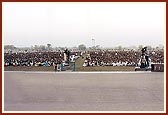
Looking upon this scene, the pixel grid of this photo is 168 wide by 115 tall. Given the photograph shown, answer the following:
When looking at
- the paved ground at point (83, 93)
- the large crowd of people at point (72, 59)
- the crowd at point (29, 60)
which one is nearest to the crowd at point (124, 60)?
the large crowd of people at point (72, 59)

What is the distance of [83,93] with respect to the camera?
7.64m

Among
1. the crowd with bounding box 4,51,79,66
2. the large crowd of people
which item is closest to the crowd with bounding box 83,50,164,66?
the large crowd of people

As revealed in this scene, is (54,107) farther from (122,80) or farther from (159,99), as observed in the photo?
(122,80)

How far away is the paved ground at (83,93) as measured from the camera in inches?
251

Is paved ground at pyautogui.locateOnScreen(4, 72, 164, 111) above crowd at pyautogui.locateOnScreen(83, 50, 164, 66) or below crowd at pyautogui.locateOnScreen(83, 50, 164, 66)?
below

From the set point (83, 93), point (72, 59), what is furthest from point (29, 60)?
point (83, 93)

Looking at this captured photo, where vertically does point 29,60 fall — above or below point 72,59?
below

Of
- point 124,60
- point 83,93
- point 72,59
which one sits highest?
point 72,59

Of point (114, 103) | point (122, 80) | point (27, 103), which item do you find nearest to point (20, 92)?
point (27, 103)

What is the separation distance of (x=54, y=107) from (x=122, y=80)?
3.73 m

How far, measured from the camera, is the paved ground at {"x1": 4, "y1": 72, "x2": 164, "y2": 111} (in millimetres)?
6363

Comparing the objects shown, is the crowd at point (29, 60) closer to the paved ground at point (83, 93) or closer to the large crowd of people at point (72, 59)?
the large crowd of people at point (72, 59)

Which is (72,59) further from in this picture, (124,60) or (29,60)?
(124,60)

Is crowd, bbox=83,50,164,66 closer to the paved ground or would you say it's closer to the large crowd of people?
the large crowd of people
